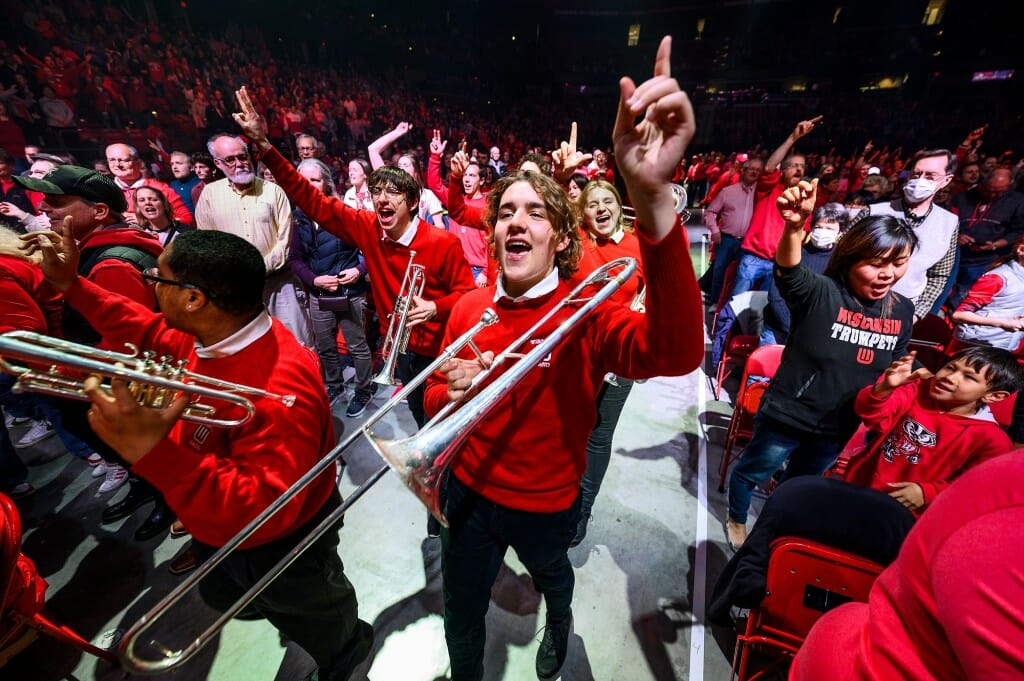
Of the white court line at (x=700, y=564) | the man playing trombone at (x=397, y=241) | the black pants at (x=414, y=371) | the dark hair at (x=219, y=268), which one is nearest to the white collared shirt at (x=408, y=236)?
the man playing trombone at (x=397, y=241)

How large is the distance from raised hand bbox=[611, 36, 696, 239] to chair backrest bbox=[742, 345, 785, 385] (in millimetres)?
3130

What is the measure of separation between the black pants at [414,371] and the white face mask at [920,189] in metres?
4.56

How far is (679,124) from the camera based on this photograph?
1.02 m

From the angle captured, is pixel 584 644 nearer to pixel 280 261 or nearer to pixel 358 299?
pixel 358 299

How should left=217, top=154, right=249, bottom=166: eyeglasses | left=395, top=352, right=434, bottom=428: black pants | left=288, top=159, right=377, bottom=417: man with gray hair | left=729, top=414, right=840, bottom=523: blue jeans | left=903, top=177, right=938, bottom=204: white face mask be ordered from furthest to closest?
left=288, top=159, right=377, bottom=417: man with gray hair → left=217, top=154, right=249, bottom=166: eyeglasses → left=903, top=177, right=938, bottom=204: white face mask → left=395, top=352, right=434, bottom=428: black pants → left=729, top=414, right=840, bottom=523: blue jeans

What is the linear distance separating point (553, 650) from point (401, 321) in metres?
2.23

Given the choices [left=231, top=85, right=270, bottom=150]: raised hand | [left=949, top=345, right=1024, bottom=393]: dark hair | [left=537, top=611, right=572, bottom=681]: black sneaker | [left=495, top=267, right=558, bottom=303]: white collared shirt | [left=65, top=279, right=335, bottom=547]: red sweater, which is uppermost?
[left=231, top=85, right=270, bottom=150]: raised hand

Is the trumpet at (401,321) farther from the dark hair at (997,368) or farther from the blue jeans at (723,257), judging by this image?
the blue jeans at (723,257)

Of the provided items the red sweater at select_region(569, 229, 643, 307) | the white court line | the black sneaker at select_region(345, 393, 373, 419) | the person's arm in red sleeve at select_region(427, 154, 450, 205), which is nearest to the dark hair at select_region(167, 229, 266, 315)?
the red sweater at select_region(569, 229, 643, 307)

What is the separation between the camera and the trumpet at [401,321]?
9.73ft

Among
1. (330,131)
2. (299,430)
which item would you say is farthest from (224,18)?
(299,430)

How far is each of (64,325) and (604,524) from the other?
13.2 ft

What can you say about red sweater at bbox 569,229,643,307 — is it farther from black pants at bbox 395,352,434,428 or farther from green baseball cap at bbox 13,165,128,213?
green baseball cap at bbox 13,165,128,213

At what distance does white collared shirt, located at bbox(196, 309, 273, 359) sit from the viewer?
1.59m
